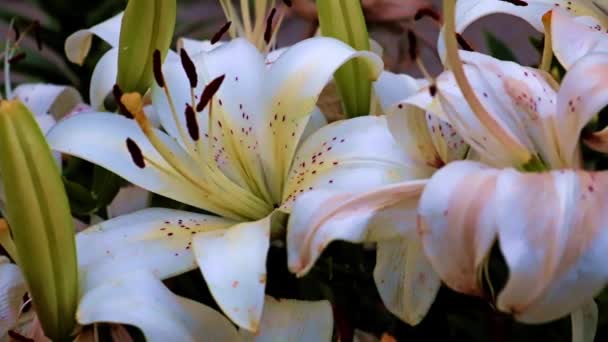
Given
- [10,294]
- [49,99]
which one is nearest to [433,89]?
[10,294]

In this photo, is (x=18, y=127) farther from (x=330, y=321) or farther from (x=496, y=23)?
(x=496, y=23)

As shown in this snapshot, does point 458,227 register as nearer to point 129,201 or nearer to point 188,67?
point 188,67

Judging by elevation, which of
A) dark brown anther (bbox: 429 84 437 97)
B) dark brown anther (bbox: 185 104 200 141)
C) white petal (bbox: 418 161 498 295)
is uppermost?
dark brown anther (bbox: 429 84 437 97)

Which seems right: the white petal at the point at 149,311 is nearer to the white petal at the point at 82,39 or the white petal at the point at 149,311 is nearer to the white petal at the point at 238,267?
the white petal at the point at 238,267

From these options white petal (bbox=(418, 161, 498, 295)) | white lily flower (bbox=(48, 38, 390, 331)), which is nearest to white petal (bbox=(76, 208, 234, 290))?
white lily flower (bbox=(48, 38, 390, 331))

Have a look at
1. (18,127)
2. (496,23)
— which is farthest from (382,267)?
(496,23)

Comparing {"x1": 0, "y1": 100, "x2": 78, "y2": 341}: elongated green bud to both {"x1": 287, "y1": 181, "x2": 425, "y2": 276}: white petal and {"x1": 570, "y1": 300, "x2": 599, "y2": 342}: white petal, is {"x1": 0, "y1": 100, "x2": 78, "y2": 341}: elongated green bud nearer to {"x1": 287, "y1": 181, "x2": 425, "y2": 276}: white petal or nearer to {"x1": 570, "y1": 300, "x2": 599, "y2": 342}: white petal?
{"x1": 287, "y1": 181, "x2": 425, "y2": 276}: white petal

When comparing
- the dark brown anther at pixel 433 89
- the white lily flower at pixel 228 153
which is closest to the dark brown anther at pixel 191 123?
the white lily flower at pixel 228 153

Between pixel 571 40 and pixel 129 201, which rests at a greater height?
pixel 571 40
